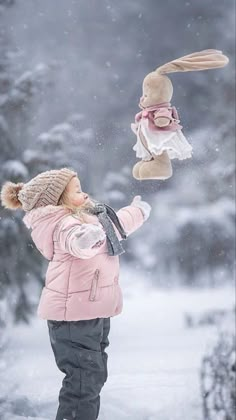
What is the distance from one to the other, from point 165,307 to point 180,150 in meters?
0.84

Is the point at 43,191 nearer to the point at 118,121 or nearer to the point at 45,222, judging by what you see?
the point at 45,222

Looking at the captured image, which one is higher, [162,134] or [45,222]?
[162,134]

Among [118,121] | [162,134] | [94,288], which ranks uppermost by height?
[118,121]

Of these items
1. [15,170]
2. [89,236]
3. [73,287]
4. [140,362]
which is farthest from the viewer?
[15,170]

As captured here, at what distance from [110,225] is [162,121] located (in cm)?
22

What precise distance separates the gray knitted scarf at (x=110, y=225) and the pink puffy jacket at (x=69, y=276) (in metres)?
0.01

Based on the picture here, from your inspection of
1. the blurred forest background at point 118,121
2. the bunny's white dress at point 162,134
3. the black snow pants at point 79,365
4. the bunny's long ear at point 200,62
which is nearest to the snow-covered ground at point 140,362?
the blurred forest background at point 118,121

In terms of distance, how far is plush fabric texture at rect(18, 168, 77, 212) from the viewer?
3.58 ft

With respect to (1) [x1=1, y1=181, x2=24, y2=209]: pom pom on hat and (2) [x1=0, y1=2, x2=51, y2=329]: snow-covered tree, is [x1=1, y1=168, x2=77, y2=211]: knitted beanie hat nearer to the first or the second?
(1) [x1=1, y1=181, x2=24, y2=209]: pom pom on hat

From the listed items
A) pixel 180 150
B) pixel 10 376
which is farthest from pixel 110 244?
pixel 10 376

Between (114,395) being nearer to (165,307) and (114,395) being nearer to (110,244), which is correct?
(165,307)

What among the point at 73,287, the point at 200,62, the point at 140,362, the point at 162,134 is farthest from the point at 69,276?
the point at 140,362

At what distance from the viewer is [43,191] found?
109cm

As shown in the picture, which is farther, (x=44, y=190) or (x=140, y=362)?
(x=140, y=362)
